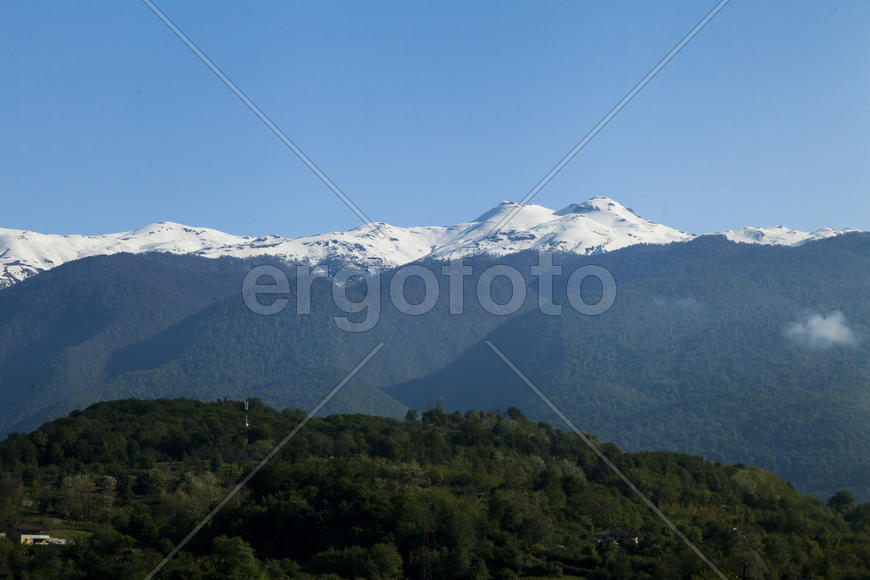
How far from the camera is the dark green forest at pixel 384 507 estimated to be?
77.5 meters

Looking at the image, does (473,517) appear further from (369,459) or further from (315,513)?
(369,459)

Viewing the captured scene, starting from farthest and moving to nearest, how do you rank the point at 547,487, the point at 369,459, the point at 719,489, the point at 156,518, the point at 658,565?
the point at 719,489 → the point at 369,459 → the point at 547,487 → the point at 156,518 → the point at 658,565

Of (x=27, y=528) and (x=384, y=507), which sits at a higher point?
(x=384, y=507)

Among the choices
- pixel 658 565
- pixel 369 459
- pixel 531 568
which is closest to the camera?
pixel 658 565

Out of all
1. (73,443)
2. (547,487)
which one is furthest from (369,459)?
(73,443)

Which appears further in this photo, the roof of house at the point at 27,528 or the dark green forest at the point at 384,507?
the roof of house at the point at 27,528

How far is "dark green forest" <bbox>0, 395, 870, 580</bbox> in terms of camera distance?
77500 millimetres

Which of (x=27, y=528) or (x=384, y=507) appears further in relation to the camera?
(x=27, y=528)

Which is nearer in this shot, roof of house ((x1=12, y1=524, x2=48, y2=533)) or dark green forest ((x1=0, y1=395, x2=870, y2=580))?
dark green forest ((x1=0, y1=395, x2=870, y2=580))

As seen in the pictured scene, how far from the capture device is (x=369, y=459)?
368 feet

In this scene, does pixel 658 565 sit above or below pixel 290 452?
below

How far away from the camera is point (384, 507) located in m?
85.9

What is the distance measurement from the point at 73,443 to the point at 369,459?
1509 inches

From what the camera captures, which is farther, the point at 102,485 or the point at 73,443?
the point at 73,443
